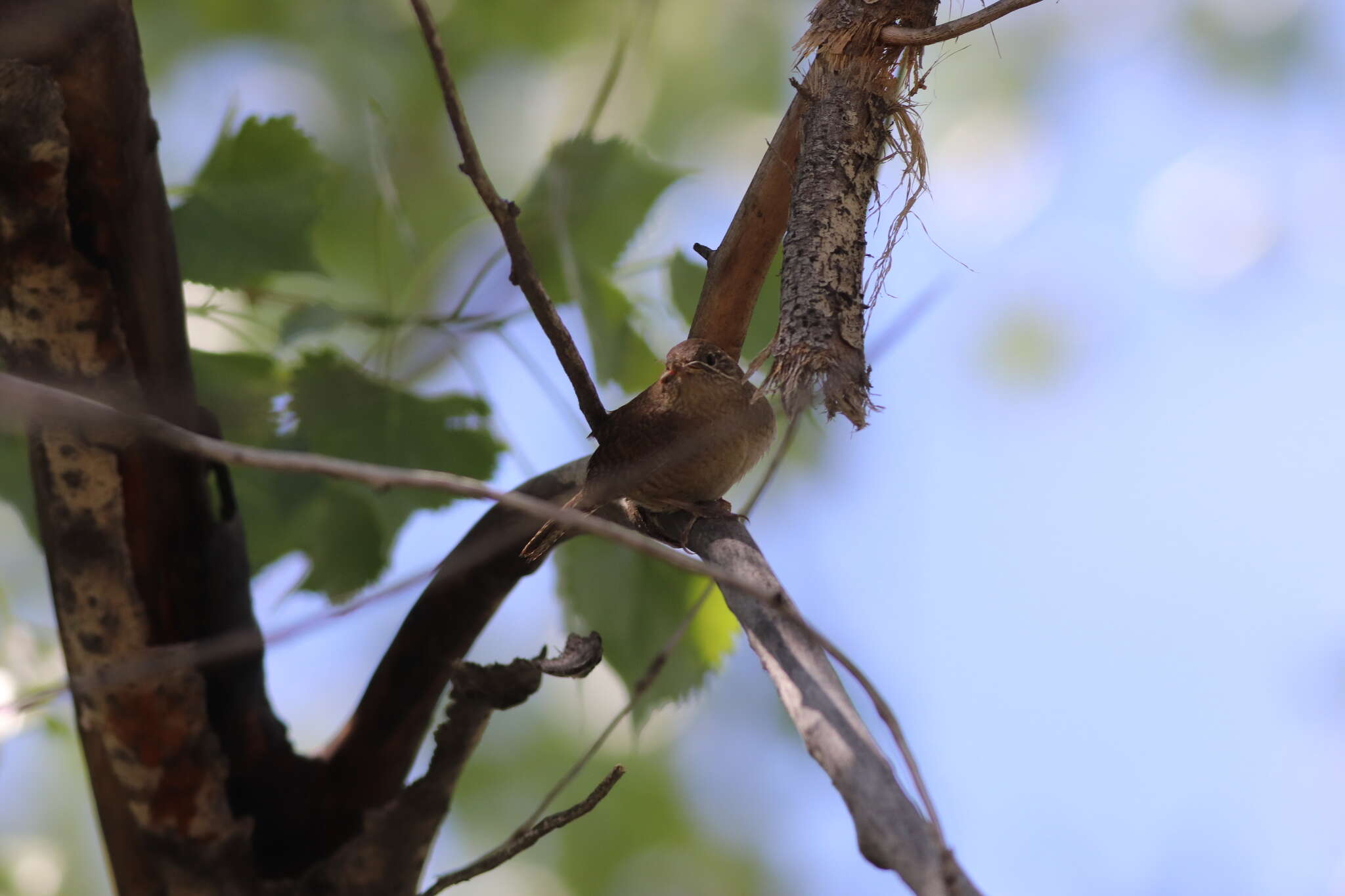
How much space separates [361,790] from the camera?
1.53 meters

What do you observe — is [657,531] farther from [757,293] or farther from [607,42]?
[607,42]

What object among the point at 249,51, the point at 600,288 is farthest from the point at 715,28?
the point at 600,288

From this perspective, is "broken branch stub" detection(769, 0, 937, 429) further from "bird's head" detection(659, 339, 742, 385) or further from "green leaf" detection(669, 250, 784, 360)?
"green leaf" detection(669, 250, 784, 360)

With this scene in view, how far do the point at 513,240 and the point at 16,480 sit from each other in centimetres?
111

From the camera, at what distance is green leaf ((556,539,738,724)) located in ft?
5.15

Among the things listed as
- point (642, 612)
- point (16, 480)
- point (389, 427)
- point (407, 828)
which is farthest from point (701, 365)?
point (16, 480)

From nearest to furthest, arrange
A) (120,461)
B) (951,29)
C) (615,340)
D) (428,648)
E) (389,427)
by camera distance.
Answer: (951,29)
(120,461)
(428,648)
(615,340)
(389,427)

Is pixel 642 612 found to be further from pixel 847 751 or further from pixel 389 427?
pixel 847 751

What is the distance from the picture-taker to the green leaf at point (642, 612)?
1.57 m

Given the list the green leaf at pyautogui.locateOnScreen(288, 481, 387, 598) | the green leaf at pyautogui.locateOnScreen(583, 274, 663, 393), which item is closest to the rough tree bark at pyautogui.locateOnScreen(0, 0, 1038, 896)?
the green leaf at pyautogui.locateOnScreen(288, 481, 387, 598)

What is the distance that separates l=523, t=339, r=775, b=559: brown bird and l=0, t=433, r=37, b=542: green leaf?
88cm

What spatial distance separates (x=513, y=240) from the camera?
101 cm

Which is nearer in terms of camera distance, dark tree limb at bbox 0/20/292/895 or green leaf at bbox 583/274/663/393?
dark tree limb at bbox 0/20/292/895

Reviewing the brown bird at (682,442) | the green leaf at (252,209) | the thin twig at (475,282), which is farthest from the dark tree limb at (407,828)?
the green leaf at (252,209)
